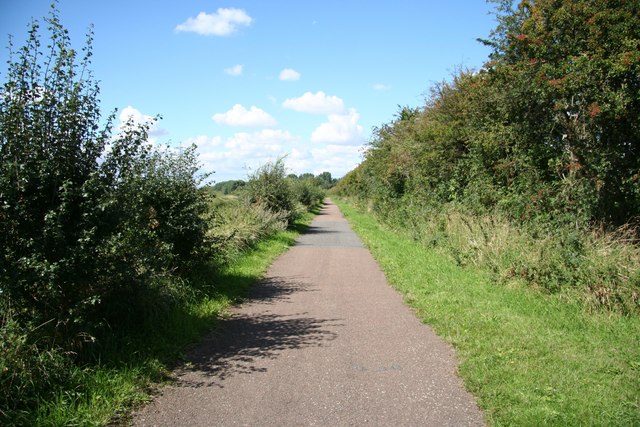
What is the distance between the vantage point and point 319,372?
4.73 m

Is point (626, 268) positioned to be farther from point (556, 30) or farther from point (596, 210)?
point (556, 30)

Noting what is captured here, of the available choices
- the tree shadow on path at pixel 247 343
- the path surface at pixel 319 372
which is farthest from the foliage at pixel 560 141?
the tree shadow on path at pixel 247 343

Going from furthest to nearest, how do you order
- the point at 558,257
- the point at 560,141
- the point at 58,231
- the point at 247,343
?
the point at 560,141, the point at 558,257, the point at 247,343, the point at 58,231

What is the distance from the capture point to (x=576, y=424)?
11.6 ft

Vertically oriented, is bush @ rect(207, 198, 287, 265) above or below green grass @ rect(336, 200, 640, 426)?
above

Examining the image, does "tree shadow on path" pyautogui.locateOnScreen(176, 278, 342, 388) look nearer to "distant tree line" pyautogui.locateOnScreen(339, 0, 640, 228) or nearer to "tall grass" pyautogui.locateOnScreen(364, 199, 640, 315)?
"tall grass" pyautogui.locateOnScreen(364, 199, 640, 315)

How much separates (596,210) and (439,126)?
26.1 feet

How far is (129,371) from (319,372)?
1996mm

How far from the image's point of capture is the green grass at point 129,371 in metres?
3.65

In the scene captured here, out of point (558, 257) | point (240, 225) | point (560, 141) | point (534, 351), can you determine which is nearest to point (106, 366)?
point (534, 351)

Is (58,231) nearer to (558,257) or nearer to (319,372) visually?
(319,372)

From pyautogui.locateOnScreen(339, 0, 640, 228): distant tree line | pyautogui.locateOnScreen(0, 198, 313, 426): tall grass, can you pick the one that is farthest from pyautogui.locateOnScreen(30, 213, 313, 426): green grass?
pyautogui.locateOnScreen(339, 0, 640, 228): distant tree line

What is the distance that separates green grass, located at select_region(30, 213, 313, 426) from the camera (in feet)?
12.0

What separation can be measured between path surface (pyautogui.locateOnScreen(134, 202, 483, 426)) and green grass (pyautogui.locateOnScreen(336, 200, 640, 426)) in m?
0.29
